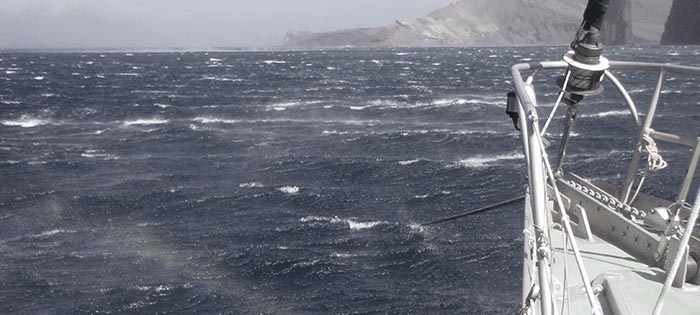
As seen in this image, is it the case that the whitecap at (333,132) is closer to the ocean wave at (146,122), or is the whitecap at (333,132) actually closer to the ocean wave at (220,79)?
the ocean wave at (146,122)

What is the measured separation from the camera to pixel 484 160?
160 feet

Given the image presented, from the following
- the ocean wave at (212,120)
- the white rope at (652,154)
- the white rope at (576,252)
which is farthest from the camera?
the ocean wave at (212,120)

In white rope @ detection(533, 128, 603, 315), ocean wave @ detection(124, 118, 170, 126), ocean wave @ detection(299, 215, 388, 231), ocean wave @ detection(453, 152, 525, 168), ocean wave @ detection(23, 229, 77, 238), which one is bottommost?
ocean wave @ detection(124, 118, 170, 126)

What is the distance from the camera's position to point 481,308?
25250 millimetres

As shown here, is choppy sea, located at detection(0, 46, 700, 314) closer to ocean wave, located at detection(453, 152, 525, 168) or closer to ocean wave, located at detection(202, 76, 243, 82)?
ocean wave, located at detection(453, 152, 525, 168)

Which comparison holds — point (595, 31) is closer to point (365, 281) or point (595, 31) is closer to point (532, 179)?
point (532, 179)

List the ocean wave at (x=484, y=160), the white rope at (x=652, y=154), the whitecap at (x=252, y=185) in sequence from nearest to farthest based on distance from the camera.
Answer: the white rope at (x=652, y=154), the whitecap at (x=252, y=185), the ocean wave at (x=484, y=160)

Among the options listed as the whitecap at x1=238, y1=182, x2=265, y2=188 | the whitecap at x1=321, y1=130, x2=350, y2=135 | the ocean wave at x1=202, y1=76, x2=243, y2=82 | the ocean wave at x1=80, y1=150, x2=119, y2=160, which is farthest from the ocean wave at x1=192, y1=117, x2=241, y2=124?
the ocean wave at x1=202, y1=76, x2=243, y2=82

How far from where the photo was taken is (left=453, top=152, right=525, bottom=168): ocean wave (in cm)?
4734

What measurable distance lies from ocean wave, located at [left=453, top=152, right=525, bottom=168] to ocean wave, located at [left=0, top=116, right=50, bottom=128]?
1937 inches

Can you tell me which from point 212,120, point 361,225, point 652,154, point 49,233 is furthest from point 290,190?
point 212,120

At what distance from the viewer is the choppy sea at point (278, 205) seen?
27.3 m

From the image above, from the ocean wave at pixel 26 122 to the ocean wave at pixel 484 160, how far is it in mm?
49202

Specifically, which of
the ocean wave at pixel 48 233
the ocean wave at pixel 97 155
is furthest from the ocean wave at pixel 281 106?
the ocean wave at pixel 48 233
